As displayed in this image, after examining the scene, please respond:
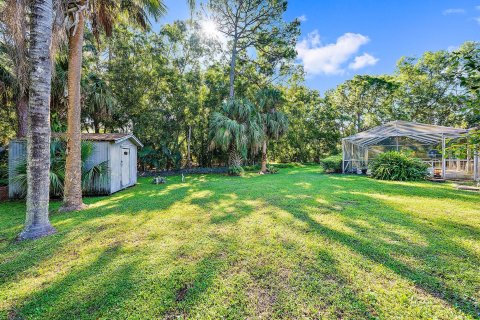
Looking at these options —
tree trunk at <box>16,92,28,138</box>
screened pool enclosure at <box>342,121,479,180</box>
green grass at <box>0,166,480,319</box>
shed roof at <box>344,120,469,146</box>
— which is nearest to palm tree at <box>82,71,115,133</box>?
tree trunk at <box>16,92,28,138</box>

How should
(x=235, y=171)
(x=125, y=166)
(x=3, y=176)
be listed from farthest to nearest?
(x=235, y=171), (x=125, y=166), (x=3, y=176)

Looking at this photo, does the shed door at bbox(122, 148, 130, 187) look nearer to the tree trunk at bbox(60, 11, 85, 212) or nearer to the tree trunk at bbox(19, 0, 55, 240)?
the tree trunk at bbox(60, 11, 85, 212)

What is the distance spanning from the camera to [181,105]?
14.8m

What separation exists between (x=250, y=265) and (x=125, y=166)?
27.9 ft

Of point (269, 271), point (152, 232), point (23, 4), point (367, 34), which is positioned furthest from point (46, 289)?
point (367, 34)

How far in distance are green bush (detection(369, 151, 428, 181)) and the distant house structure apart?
12.2 m

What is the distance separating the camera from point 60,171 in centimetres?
655

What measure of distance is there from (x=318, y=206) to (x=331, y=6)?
10780 millimetres

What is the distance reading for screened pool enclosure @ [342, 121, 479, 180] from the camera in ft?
35.5

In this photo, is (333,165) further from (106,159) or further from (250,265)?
(106,159)

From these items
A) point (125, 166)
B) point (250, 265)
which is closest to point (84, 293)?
point (250, 265)

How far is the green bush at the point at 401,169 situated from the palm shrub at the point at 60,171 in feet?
40.9

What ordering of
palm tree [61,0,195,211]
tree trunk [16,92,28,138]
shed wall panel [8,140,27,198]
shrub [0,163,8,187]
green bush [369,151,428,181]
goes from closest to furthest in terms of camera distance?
palm tree [61,0,195,211] → shed wall panel [8,140,27,198] → shrub [0,163,8,187] → tree trunk [16,92,28,138] → green bush [369,151,428,181]

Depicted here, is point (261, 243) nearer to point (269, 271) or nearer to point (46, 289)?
point (269, 271)
